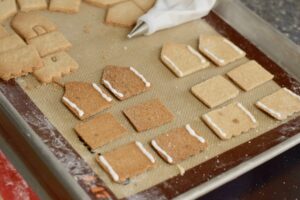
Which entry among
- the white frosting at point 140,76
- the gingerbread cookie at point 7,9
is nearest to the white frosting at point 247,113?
the white frosting at point 140,76

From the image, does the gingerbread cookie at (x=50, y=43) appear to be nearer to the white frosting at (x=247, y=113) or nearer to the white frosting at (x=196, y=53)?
the white frosting at (x=196, y=53)

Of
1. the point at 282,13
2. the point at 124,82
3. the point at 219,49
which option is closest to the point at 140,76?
the point at 124,82

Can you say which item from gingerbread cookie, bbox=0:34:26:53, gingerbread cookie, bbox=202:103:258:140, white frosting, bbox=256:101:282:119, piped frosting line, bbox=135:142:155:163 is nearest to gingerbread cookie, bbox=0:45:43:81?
gingerbread cookie, bbox=0:34:26:53

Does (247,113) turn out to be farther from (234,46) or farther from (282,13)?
(282,13)

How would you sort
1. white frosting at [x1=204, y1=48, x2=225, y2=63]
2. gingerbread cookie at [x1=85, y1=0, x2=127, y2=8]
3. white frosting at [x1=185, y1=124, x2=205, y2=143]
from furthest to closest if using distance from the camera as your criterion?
gingerbread cookie at [x1=85, y1=0, x2=127, y2=8], white frosting at [x1=204, y1=48, x2=225, y2=63], white frosting at [x1=185, y1=124, x2=205, y2=143]

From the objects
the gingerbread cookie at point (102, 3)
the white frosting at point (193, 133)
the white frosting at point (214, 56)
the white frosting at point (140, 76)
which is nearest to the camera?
the white frosting at point (193, 133)

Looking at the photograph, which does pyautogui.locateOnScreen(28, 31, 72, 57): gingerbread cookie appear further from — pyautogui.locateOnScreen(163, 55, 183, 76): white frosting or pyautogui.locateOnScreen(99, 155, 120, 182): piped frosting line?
pyautogui.locateOnScreen(99, 155, 120, 182): piped frosting line
